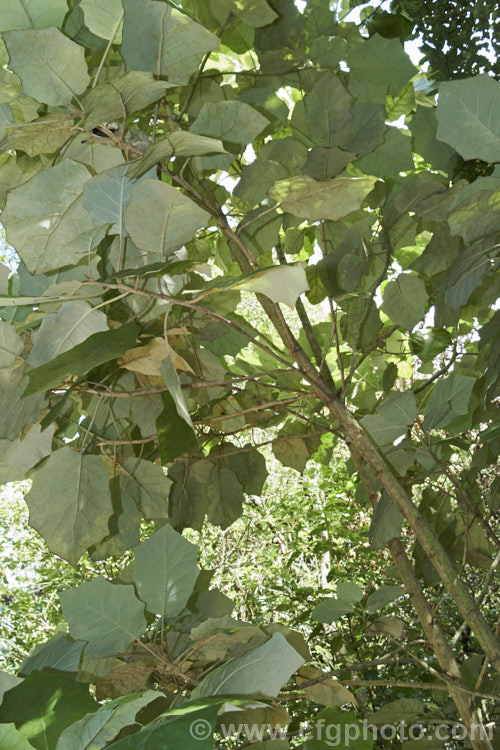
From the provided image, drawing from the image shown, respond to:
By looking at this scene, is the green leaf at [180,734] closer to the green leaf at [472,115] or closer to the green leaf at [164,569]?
the green leaf at [164,569]

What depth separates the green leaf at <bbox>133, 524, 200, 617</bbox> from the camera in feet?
1.32

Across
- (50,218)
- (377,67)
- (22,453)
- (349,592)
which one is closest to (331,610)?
(349,592)

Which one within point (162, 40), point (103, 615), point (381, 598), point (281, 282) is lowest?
point (381, 598)

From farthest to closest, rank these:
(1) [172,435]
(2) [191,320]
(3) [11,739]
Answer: (2) [191,320] → (1) [172,435] → (3) [11,739]

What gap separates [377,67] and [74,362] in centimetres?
44

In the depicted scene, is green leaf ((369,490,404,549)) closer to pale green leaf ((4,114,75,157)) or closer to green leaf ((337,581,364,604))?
Result: green leaf ((337,581,364,604))

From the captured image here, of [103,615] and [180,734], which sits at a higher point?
[180,734]

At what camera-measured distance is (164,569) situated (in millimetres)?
404

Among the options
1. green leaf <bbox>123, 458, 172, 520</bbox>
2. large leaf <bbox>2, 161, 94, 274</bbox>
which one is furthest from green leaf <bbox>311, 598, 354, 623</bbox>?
large leaf <bbox>2, 161, 94, 274</bbox>

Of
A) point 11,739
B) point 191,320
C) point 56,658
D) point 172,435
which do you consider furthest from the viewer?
point 191,320

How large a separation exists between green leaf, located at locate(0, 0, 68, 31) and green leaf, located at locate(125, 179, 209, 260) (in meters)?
0.12

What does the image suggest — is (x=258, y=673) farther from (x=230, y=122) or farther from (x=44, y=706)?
(x=230, y=122)

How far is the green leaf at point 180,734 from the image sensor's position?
200mm

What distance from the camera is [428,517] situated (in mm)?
771
